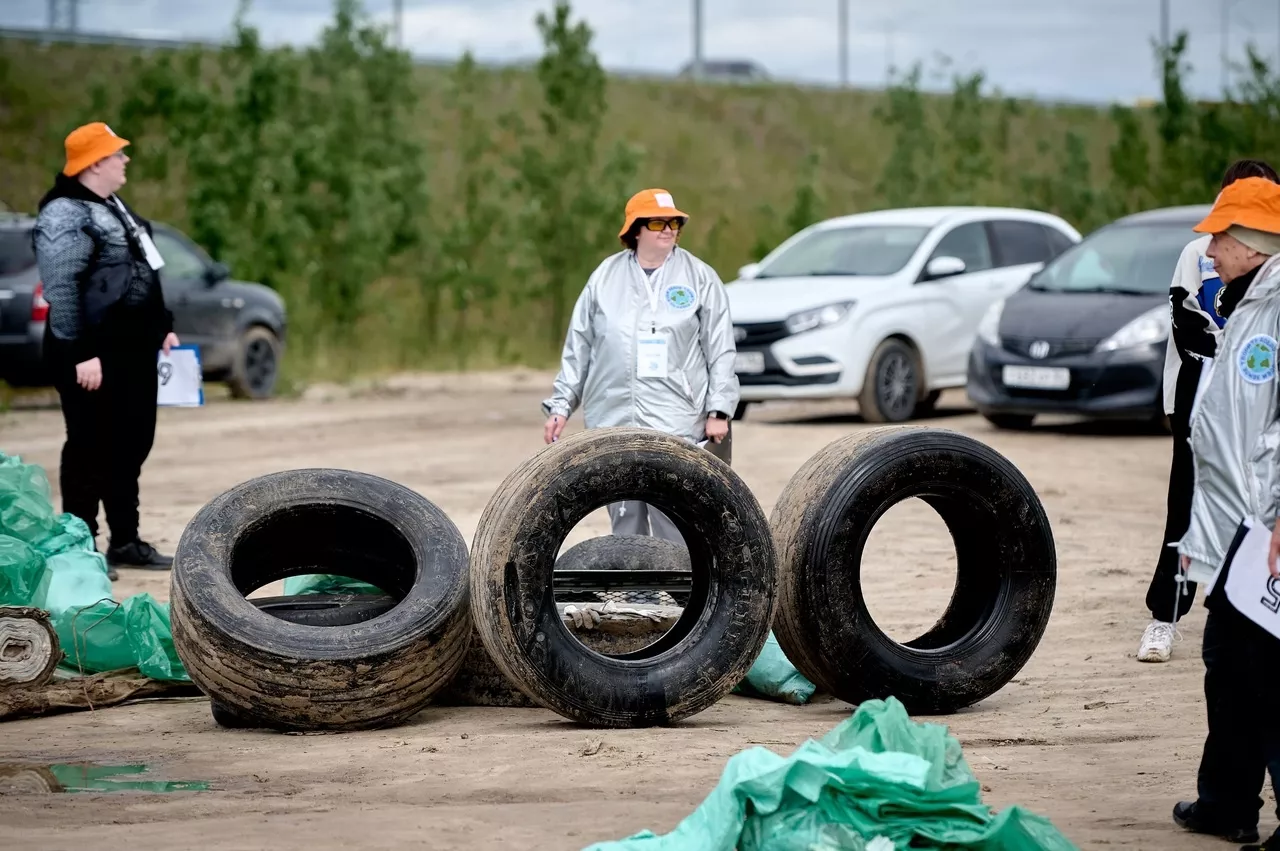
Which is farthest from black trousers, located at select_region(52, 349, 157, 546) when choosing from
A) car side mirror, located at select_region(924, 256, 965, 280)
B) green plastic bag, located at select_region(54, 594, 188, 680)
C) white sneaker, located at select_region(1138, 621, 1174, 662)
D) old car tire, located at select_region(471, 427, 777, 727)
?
car side mirror, located at select_region(924, 256, 965, 280)

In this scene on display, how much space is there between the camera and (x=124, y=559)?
9859mm

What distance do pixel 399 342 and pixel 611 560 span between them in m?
20.1

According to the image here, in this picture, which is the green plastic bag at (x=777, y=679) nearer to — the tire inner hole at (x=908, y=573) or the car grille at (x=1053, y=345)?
the tire inner hole at (x=908, y=573)

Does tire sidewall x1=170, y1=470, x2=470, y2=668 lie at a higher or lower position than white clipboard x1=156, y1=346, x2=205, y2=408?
lower

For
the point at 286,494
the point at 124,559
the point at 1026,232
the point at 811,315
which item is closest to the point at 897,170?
the point at 1026,232

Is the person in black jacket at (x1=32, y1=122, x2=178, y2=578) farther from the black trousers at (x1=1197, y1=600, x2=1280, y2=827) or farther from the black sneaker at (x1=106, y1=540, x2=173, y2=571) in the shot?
the black trousers at (x1=1197, y1=600, x2=1280, y2=827)

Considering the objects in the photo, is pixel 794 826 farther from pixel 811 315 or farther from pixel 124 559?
pixel 811 315

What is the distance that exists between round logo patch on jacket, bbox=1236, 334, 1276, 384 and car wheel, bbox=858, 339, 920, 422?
1211 cm

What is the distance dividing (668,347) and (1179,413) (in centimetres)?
218

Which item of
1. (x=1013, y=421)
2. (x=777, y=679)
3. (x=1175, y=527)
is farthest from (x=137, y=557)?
(x=1013, y=421)

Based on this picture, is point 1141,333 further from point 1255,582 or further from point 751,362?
point 1255,582

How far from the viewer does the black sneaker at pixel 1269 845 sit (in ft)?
15.5

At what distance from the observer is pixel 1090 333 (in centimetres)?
1573

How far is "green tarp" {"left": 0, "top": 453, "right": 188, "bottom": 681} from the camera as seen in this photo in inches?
286
